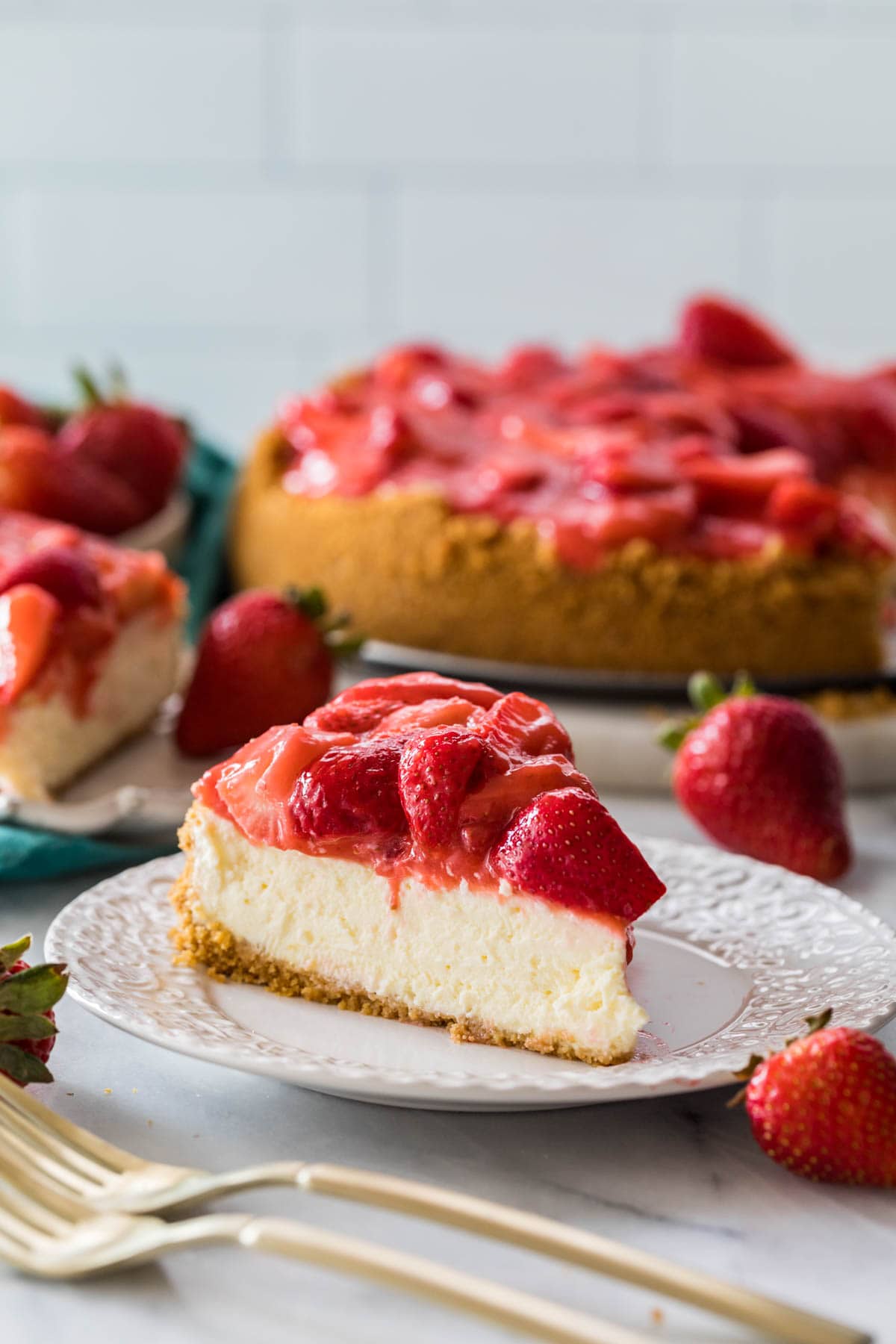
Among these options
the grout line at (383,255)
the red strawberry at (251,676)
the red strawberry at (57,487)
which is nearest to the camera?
the red strawberry at (251,676)

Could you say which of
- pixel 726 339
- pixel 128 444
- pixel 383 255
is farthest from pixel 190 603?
pixel 383 255

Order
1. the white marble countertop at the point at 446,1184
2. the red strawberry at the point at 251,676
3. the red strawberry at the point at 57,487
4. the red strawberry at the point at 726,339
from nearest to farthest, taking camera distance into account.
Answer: the white marble countertop at the point at 446,1184, the red strawberry at the point at 251,676, the red strawberry at the point at 57,487, the red strawberry at the point at 726,339

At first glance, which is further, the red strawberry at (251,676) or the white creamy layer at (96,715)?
the red strawberry at (251,676)

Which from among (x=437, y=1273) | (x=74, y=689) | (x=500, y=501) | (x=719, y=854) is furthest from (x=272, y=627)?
(x=437, y=1273)

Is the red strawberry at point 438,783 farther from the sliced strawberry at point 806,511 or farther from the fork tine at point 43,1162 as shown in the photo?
A: the sliced strawberry at point 806,511

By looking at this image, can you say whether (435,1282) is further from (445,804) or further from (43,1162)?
(445,804)

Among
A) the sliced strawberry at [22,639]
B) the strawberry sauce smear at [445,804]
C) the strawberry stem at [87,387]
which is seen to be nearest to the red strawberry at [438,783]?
the strawberry sauce smear at [445,804]
